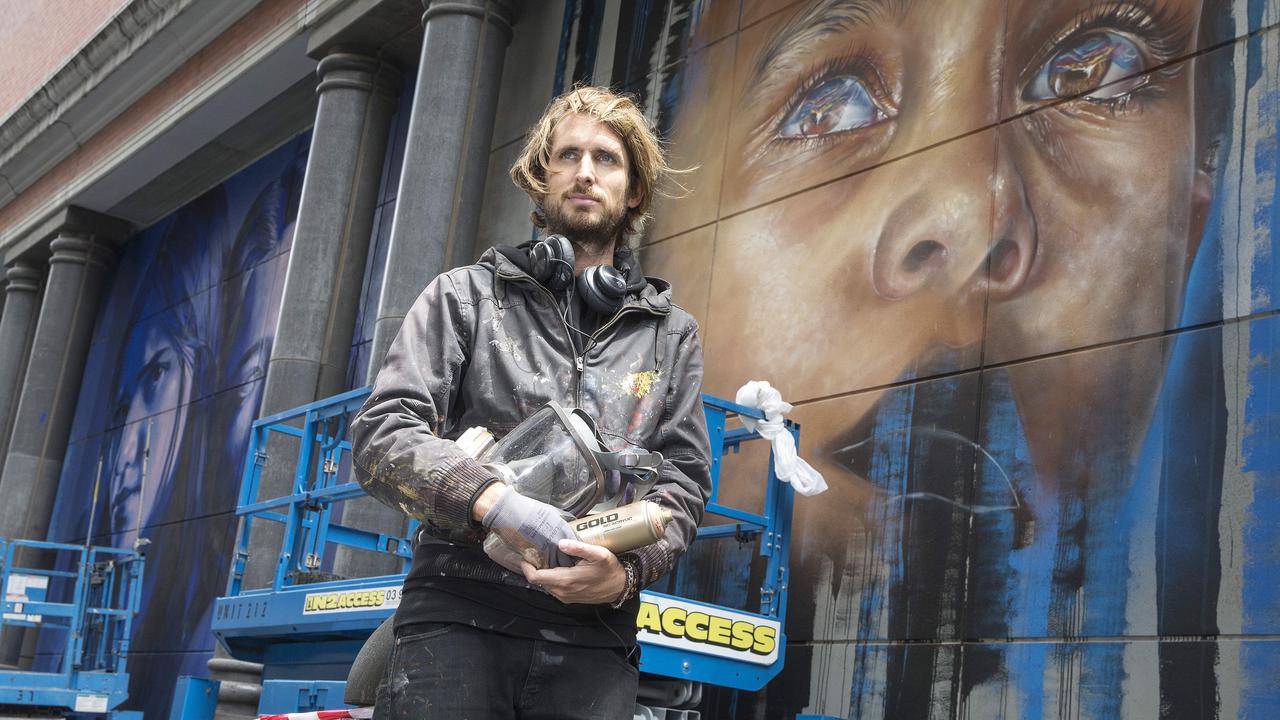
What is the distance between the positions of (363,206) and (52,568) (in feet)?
32.2

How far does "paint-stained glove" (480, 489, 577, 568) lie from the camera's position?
225 centimetres

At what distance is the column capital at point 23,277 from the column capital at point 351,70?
10.6m

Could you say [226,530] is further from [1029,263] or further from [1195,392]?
[1195,392]

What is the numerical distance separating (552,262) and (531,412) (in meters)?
0.33

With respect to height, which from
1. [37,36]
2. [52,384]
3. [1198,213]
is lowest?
[1198,213]

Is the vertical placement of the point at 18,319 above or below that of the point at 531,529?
above

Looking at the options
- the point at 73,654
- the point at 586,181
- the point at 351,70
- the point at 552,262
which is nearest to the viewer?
the point at 552,262

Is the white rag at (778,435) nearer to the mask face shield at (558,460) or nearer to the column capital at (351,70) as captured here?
the mask face shield at (558,460)

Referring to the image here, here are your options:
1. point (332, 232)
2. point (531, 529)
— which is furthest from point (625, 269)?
point (332, 232)

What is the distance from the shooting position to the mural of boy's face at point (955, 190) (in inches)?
261

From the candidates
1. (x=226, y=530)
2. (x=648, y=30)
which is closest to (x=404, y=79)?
(x=648, y=30)

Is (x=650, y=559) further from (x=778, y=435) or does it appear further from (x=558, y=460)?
(x=778, y=435)

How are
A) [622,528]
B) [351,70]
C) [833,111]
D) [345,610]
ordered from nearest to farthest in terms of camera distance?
[622,528], [345,610], [833,111], [351,70]

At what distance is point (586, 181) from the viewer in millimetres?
2805
